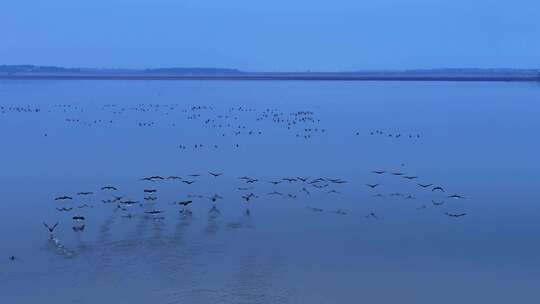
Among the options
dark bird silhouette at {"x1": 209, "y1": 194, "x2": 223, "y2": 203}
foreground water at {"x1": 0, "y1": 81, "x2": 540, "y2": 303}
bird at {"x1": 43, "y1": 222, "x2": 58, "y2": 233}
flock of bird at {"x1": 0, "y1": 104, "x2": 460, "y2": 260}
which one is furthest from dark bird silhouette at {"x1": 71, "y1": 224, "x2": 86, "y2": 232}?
dark bird silhouette at {"x1": 209, "y1": 194, "x2": 223, "y2": 203}

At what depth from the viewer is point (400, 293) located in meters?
13.2

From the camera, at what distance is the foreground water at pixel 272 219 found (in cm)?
1345

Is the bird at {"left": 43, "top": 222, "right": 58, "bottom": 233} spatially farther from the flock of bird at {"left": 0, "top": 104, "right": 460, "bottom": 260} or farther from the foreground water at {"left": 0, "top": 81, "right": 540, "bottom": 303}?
the foreground water at {"left": 0, "top": 81, "right": 540, "bottom": 303}

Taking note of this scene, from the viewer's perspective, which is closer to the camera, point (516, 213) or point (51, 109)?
point (516, 213)

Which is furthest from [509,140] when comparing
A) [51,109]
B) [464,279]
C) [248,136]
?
[51,109]

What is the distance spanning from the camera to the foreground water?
44.1 ft

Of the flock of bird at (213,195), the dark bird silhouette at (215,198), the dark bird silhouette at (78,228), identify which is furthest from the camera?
the dark bird silhouette at (215,198)

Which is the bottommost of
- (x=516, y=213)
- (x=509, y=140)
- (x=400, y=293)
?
(x=400, y=293)

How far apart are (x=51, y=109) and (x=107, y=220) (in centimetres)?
3661

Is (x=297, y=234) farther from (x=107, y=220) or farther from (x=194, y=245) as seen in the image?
(x=107, y=220)

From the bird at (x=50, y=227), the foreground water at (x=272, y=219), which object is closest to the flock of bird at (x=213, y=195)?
the bird at (x=50, y=227)

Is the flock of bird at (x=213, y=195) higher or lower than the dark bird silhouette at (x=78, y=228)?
higher

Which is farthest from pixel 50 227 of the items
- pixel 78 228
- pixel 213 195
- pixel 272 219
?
pixel 272 219

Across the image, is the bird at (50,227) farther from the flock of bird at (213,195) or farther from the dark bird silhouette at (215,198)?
the dark bird silhouette at (215,198)
